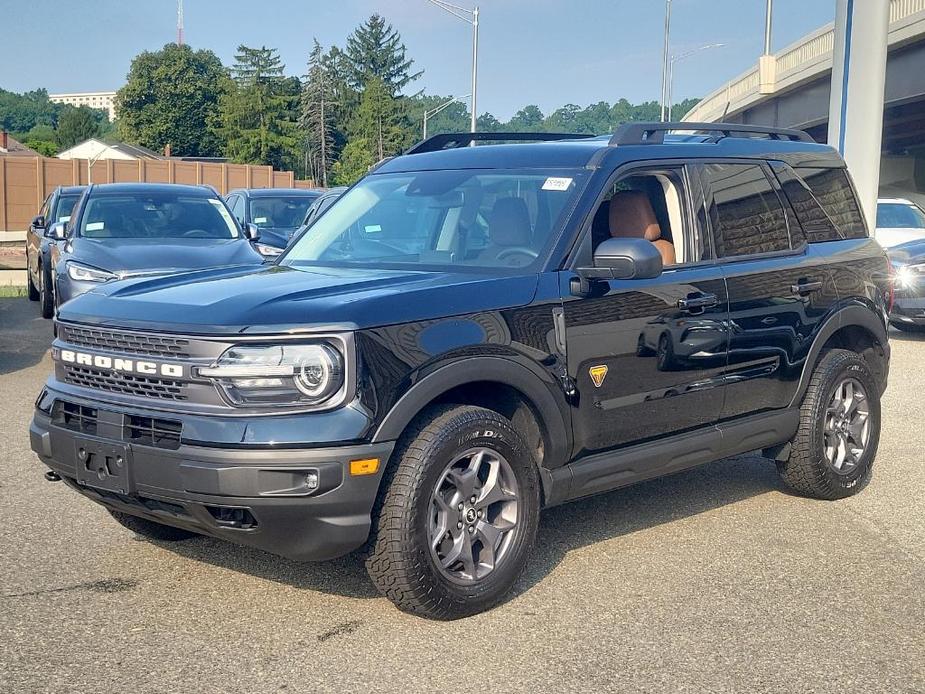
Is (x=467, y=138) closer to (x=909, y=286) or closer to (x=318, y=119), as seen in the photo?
(x=909, y=286)

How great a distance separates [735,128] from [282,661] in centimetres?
390

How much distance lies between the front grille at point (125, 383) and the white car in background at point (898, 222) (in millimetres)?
16253

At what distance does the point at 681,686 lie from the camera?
4.13m

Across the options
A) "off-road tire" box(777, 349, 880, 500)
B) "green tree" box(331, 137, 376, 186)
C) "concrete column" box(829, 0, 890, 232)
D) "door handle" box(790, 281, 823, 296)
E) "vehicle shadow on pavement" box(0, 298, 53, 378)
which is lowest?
"vehicle shadow on pavement" box(0, 298, 53, 378)

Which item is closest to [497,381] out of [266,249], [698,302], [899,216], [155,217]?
[698,302]

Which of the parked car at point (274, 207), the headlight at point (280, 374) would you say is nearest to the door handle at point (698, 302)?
the headlight at point (280, 374)

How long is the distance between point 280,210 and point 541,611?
48.5 feet

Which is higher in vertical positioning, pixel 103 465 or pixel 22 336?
pixel 103 465

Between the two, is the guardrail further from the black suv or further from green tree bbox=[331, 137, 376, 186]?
green tree bbox=[331, 137, 376, 186]

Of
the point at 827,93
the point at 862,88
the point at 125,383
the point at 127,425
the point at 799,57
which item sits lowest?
the point at 127,425

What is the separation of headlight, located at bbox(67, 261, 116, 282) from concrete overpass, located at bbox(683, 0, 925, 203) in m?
18.4

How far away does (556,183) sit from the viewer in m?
5.58

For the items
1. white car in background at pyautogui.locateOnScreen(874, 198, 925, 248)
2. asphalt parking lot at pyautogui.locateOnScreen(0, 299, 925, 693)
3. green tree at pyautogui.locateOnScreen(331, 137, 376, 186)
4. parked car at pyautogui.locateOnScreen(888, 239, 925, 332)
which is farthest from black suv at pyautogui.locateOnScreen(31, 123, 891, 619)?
green tree at pyautogui.locateOnScreen(331, 137, 376, 186)

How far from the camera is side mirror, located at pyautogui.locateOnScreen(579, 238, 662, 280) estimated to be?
5176 millimetres
